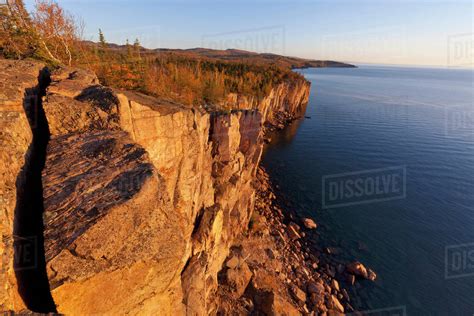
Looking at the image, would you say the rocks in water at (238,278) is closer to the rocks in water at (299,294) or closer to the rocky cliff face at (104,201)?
the rocks in water at (299,294)

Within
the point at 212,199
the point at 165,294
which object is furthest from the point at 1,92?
the point at 212,199

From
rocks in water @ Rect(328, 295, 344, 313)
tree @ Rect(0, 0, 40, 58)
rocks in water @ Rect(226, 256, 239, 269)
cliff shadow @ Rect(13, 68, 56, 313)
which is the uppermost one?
tree @ Rect(0, 0, 40, 58)

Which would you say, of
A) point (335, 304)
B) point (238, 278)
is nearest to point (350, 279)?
point (335, 304)

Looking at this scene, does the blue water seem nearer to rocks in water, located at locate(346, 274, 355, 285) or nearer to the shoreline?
rocks in water, located at locate(346, 274, 355, 285)

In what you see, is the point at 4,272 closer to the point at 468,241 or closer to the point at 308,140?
the point at 468,241

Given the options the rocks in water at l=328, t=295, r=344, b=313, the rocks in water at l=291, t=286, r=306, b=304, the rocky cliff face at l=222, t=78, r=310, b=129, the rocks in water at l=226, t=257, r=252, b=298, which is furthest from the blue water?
the rocks in water at l=226, t=257, r=252, b=298

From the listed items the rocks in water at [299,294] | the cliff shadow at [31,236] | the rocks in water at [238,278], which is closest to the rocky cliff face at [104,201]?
the cliff shadow at [31,236]
